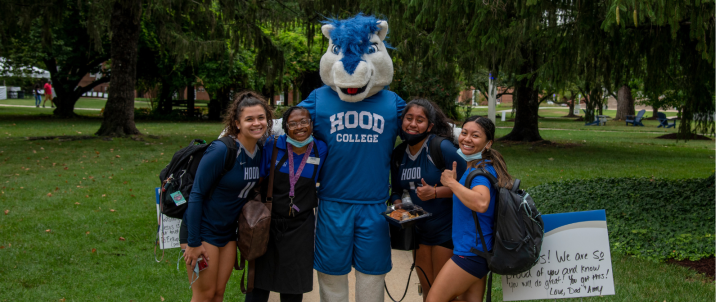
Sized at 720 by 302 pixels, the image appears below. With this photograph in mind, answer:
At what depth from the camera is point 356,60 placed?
340 cm

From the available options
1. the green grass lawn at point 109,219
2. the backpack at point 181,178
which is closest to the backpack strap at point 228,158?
the backpack at point 181,178

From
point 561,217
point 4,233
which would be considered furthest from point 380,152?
point 4,233

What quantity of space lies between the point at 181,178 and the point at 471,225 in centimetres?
167

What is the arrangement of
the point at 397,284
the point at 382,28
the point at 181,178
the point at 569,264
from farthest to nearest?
the point at 397,284 < the point at 382,28 < the point at 569,264 < the point at 181,178

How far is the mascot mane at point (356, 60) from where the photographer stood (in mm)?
3361

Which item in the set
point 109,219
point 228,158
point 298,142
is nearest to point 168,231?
point 228,158

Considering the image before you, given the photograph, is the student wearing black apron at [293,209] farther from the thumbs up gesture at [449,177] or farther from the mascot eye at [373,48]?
the thumbs up gesture at [449,177]

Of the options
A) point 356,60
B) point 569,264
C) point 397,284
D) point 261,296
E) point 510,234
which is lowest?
point 397,284

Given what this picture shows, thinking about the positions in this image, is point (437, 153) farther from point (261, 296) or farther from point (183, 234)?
point (183, 234)

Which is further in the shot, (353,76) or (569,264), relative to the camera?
(569,264)

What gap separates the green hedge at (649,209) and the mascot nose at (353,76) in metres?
3.53

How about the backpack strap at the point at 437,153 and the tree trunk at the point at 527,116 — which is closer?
the backpack strap at the point at 437,153

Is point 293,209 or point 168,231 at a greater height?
point 293,209

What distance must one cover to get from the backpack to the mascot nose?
0.74 m
